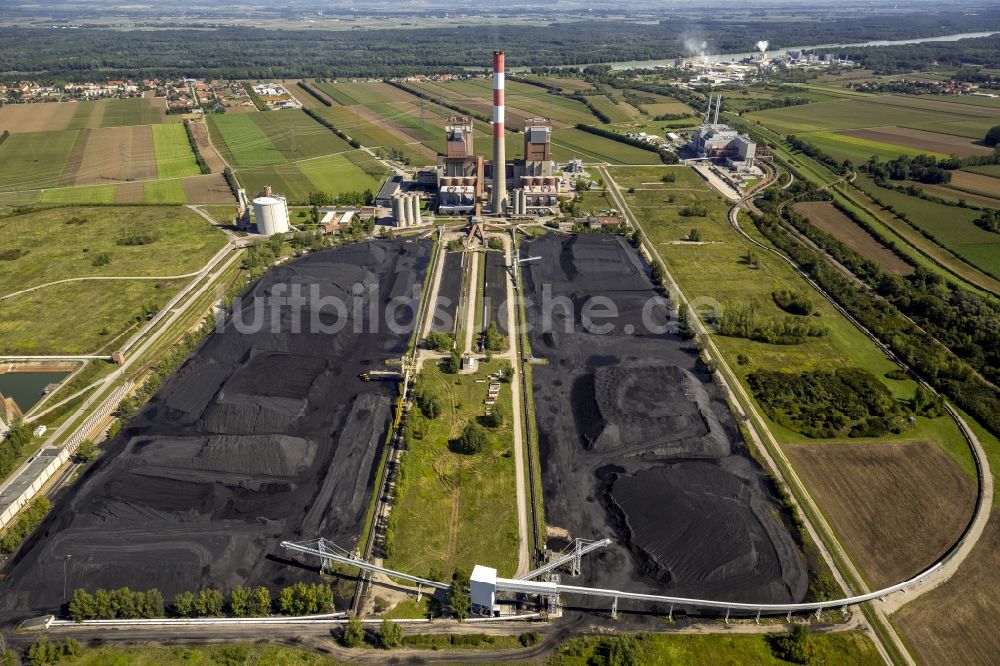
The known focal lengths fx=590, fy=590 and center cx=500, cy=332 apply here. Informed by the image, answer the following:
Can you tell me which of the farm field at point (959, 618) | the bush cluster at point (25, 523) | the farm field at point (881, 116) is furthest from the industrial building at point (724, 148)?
the bush cluster at point (25, 523)

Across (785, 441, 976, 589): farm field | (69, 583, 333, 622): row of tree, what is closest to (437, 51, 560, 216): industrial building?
(785, 441, 976, 589): farm field

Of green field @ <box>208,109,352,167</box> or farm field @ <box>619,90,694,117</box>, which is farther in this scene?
farm field @ <box>619,90,694,117</box>

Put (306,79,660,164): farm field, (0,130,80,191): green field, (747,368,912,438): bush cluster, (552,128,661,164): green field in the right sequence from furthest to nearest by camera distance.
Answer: (306,79,660,164): farm field, (552,128,661,164): green field, (0,130,80,191): green field, (747,368,912,438): bush cluster

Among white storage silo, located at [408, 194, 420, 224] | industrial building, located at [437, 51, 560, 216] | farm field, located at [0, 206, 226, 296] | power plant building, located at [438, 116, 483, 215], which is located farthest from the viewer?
power plant building, located at [438, 116, 483, 215]

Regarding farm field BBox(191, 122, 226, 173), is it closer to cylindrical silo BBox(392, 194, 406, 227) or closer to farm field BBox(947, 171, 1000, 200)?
cylindrical silo BBox(392, 194, 406, 227)

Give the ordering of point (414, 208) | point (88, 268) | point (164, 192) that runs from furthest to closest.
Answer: point (164, 192), point (414, 208), point (88, 268)

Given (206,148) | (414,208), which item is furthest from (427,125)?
(414,208)

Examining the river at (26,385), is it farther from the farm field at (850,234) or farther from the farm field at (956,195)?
the farm field at (956,195)

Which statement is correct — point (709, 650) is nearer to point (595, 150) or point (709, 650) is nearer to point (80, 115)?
point (595, 150)
